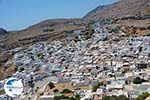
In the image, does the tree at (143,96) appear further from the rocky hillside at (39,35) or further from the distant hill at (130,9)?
the distant hill at (130,9)

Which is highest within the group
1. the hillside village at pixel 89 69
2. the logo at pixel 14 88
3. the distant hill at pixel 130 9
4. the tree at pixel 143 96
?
the logo at pixel 14 88

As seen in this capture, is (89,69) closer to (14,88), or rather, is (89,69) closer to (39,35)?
(14,88)

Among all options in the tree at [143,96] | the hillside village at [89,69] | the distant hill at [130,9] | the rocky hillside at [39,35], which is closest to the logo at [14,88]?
the tree at [143,96]

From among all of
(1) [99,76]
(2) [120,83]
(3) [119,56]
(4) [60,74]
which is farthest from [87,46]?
(2) [120,83]

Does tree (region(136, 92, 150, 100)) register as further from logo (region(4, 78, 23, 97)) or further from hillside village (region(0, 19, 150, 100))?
logo (region(4, 78, 23, 97))

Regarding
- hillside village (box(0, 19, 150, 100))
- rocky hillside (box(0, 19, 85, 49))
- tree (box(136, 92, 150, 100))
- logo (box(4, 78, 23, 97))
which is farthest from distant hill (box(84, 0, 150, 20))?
logo (box(4, 78, 23, 97))

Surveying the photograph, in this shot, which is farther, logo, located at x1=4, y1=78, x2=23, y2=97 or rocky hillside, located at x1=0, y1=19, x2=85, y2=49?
rocky hillside, located at x1=0, y1=19, x2=85, y2=49

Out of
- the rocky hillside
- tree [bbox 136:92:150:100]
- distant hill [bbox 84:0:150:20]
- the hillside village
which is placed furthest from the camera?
distant hill [bbox 84:0:150:20]

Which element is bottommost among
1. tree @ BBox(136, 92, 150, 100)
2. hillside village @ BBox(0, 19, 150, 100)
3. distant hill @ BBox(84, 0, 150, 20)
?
hillside village @ BBox(0, 19, 150, 100)

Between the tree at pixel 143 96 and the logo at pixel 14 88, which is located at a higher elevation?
the logo at pixel 14 88

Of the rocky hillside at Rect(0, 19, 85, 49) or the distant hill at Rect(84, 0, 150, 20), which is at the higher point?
the distant hill at Rect(84, 0, 150, 20)
